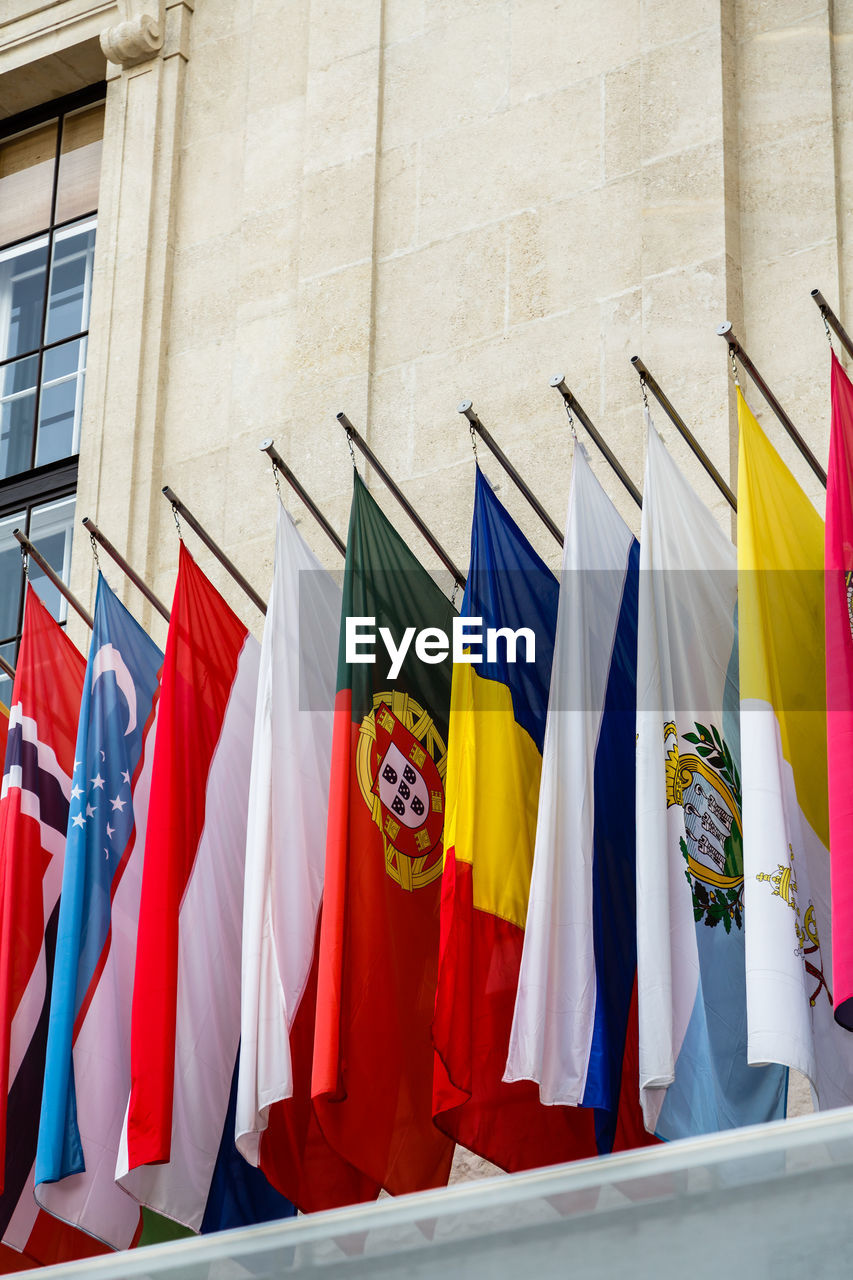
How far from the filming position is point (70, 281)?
14766 mm

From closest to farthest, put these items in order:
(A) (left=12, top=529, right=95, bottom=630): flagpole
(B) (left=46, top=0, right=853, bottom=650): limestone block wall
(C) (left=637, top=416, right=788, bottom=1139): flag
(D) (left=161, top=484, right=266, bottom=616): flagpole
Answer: (C) (left=637, top=416, right=788, bottom=1139): flag, (D) (left=161, top=484, right=266, bottom=616): flagpole, (A) (left=12, top=529, right=95, bottom=630): flagpole, (B) (left=46, top=0, right=853, bottom=650): limestone block wall

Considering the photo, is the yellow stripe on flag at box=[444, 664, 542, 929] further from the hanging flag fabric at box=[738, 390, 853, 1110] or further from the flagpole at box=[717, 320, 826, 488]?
the flagpole at box=[717, 320, 826, 488]

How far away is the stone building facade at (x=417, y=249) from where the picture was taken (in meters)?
11.6

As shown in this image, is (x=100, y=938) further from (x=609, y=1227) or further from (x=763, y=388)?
(x=609, y=1227)

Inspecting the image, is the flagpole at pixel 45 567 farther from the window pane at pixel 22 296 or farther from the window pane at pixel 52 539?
the window pane at pixel 22 296

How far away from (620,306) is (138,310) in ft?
11.1

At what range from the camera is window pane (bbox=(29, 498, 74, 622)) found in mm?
13562

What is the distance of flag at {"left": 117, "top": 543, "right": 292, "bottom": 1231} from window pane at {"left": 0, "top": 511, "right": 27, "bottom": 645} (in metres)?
3.73

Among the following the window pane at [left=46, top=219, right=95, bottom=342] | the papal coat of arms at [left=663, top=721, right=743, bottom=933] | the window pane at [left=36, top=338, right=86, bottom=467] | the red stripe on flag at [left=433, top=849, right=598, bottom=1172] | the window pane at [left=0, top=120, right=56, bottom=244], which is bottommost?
the red stripe on flag at [left=433, top=849, right=598, bottom=1172]

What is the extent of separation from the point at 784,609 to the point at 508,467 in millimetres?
1789

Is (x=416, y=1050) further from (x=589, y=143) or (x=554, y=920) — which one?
(x=589, y=143)

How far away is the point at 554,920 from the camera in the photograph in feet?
27.9

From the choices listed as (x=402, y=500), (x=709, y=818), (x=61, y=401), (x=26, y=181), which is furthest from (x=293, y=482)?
(x=26, y=181)

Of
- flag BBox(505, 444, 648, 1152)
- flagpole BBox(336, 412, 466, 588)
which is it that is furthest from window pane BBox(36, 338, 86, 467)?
flag BBox(505, 444, 648, 1152)
